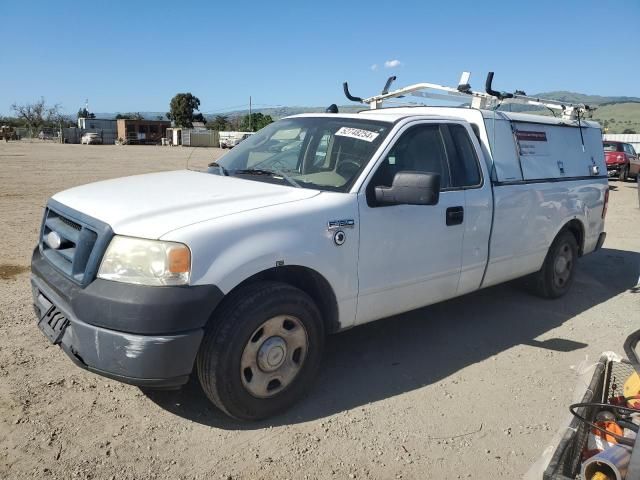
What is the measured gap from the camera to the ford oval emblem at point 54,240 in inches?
131

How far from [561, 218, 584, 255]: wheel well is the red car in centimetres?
1954

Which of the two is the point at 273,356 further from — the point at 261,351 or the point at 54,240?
the point at 54,240

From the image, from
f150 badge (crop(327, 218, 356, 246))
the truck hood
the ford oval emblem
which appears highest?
the truck hood

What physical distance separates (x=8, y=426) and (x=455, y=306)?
415 centimetres

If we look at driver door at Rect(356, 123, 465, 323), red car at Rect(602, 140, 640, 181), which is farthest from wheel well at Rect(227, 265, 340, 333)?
red car at Rect(602, 140, 640, 181)

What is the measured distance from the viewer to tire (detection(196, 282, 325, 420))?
2946mm

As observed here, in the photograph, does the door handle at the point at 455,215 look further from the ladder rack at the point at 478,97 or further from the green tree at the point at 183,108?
the green tree at the point at 183,108

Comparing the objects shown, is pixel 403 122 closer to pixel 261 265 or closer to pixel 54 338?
pixel 261 265

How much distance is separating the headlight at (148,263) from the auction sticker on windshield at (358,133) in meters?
1.70

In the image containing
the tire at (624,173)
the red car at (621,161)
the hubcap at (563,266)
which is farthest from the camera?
the tire at (624,173)

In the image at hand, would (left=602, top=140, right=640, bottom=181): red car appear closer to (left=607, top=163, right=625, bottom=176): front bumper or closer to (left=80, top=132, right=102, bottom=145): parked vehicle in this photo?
(left=607, top=163, right=625, bottom=176): front bumper

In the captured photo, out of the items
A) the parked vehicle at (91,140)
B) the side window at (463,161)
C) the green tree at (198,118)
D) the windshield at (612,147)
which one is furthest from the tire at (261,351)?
the green tree at (198,118)

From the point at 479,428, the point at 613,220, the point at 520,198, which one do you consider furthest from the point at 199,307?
the point at 613,220

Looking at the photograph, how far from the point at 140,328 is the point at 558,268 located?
4.71 meters
